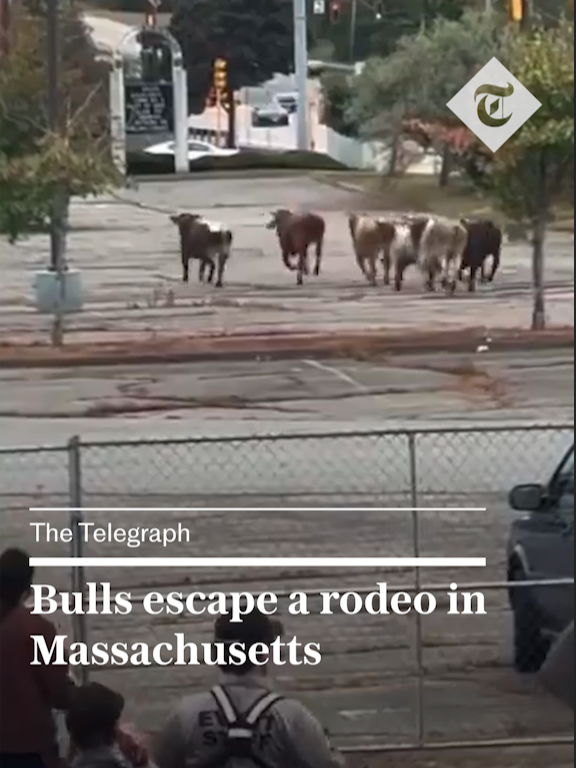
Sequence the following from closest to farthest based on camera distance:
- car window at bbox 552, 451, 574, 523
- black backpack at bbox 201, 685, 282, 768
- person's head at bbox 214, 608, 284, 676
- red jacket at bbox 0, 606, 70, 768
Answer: black backpack at bbox 201, 685, 282, 768 → person's head at bbox 214, 608, 284, 676 → car window at bbox 552, 451, 574, 523 → red jacket at bbox 0, 606, 70, 768

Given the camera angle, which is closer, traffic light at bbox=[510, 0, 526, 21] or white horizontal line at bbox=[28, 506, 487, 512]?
traffic light at bbox=[510, 0, 526, 21]

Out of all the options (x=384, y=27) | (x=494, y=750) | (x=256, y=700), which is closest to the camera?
(x=256, y=700)

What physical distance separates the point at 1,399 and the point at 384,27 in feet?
3.89

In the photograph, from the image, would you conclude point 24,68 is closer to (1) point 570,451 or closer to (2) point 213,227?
(2) point 213,227

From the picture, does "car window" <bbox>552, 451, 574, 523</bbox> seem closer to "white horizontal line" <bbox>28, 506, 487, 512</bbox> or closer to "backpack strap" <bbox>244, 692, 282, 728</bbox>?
"white horizontal line" <bbox>28, 506, 487, 512</bbox>

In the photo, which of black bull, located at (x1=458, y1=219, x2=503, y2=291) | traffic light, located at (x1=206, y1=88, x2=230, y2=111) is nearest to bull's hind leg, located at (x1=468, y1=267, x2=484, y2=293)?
black bull, located at (x1=458, y1=219, x2=503, y2=291)

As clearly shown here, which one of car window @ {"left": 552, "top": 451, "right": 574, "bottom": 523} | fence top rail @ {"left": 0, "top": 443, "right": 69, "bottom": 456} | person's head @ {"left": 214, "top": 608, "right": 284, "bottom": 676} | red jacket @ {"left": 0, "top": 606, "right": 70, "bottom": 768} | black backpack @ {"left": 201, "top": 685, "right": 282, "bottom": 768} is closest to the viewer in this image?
black backpack @ {"left": 201, "top": 685, "right": 282, "bottom": 768}

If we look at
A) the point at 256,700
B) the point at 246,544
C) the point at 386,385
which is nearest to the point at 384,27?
the point at 386,385

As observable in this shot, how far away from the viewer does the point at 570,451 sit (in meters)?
4.41

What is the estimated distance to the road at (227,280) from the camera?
4352 mm

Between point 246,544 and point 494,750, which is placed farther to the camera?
point 494,750

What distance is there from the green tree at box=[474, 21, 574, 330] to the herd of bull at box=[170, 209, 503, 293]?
162mm

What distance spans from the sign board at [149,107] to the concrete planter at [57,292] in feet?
1.17

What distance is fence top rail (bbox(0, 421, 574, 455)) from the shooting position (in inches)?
173
